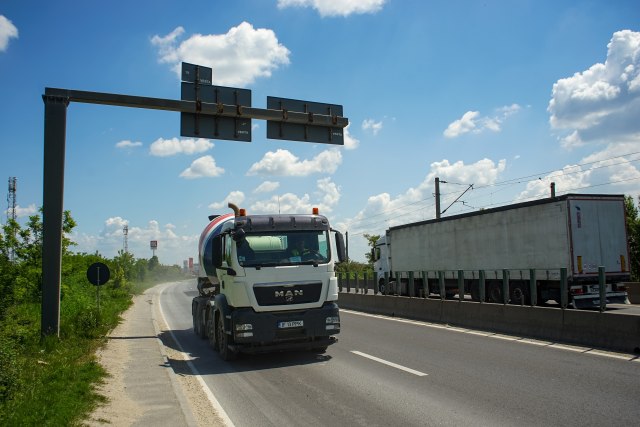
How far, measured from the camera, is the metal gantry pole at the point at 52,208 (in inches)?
504

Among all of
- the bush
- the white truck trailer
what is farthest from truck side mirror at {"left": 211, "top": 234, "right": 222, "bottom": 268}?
the white truck trailer

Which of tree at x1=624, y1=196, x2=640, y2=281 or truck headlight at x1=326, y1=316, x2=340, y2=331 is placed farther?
tree at x1=624, y1=196, x2=640, y2=281

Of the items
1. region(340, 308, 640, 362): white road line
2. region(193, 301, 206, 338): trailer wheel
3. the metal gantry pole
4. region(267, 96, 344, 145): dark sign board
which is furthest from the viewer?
region(267, 96, 344, 145): dark sign board

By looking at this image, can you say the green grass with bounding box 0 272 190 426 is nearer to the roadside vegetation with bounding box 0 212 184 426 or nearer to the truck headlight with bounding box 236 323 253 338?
the roadside vegetation with bounding box 0 212 184 426

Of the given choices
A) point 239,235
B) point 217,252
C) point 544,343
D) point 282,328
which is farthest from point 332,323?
point 544,343

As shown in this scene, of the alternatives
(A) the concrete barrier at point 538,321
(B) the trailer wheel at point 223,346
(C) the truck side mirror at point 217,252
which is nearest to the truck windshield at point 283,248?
(C) the truck side mirror at point 217,252

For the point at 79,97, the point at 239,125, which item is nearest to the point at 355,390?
the point at 239,125

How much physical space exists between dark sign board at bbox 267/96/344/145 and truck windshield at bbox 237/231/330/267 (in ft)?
19.7

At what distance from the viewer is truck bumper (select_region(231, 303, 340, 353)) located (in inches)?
381

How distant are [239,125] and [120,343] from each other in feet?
23.0

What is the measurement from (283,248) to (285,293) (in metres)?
Answer: 0.95

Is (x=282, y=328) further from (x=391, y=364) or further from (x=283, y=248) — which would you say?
(x=391, y=364)

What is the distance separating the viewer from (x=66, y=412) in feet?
20.0

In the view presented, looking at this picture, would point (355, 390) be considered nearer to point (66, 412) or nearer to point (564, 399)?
point (564, 399)
